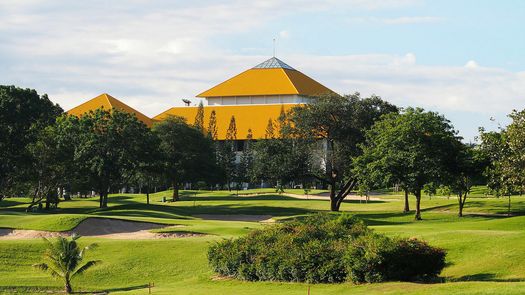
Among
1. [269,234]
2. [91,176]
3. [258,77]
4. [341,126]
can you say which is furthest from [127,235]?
[258,77]

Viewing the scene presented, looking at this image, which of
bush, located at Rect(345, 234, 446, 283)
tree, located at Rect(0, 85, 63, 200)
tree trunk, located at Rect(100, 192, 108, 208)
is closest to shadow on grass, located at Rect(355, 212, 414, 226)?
tree trunk, located at Rect(100, 192, 108, 208)

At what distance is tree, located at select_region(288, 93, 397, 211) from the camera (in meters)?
81.7

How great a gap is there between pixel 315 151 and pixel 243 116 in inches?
4019

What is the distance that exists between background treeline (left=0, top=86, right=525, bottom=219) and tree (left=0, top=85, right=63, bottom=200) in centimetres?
10

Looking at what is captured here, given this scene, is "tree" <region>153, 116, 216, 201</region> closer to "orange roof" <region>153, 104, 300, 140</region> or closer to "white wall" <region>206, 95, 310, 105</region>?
"orange roof" <region>153, 104, 300, 140</region>

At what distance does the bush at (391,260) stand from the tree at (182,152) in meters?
75.6

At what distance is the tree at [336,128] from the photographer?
Answer: 81.7 meters

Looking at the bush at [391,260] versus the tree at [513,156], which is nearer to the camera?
the bush at [391,260]

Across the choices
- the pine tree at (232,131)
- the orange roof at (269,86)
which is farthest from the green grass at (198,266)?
the orange roof at (269,86)

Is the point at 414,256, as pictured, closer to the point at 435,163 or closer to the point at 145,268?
the point at 145,268

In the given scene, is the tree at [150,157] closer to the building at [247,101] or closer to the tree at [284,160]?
the tree at [284,160]

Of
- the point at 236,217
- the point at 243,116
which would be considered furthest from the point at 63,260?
the point at 243,116

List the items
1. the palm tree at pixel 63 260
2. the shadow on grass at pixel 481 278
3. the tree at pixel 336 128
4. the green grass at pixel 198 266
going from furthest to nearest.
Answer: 1. the tree at pixel 336 128
2. the palm tree at pixel 63 260
3. the shadow on grass at pixel 481 278
4. the green grass at pixel 198 266

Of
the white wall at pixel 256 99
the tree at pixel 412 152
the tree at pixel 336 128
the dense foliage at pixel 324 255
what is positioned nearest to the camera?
the dense foliage at pixel 324 255
